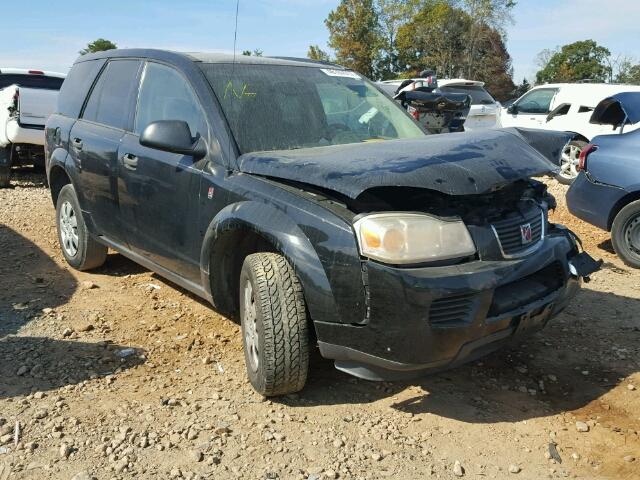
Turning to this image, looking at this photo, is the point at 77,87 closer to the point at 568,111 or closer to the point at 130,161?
the point at 130,161

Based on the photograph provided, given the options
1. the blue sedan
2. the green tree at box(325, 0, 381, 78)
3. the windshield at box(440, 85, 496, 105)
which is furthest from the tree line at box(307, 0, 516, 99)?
the blue sedan

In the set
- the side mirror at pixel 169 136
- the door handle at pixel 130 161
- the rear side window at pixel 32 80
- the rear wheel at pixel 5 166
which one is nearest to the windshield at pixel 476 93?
the rear side window at pixel 32 80

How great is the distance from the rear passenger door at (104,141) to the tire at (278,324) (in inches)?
70.1

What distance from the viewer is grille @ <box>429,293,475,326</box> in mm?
2625

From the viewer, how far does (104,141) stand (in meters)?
4.46

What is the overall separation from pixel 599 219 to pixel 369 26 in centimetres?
3814

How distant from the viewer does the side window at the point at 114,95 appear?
4396mm

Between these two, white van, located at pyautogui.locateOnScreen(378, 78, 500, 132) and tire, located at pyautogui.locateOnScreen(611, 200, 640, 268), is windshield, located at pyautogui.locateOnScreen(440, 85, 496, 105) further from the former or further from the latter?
tire, located at pyautogui.locateOnScreen(611, 200, 640, 268)

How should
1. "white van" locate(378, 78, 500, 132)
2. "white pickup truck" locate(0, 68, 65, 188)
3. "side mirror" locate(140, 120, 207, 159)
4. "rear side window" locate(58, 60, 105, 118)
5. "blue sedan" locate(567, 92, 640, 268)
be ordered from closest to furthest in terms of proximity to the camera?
"side mirror" locate(140, 120, 207, 159), "rear side window" locate(58, 60, 105, 118), "blue sedan" locate(567, 92, 640, 268), "white pickup truck" locate(0, 68, 65, 188), "white van" locate(378, 78, 500, 132)

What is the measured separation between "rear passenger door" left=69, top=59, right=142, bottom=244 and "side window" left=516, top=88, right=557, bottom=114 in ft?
29.9

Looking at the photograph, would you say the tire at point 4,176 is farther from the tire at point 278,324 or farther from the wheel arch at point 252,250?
the tire at point 278,324

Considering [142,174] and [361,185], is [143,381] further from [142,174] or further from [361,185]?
[361,185]

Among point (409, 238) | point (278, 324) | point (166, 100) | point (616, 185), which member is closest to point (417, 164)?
point (409, 238)

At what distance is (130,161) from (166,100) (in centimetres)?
49
